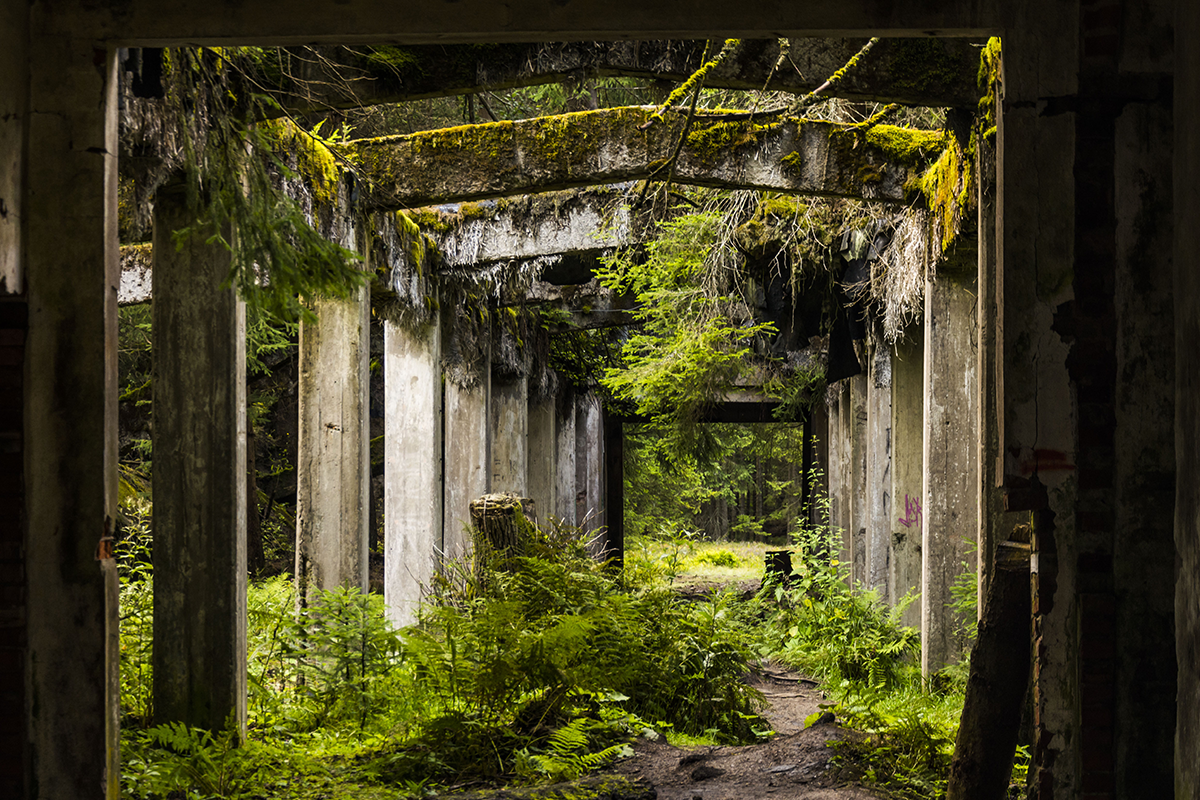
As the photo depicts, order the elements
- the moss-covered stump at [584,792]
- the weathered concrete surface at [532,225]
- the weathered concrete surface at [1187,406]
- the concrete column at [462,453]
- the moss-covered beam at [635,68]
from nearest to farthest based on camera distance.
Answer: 1. the weathered concrete surface at [1187,406]
2. the moss-covered stump at [584,792]
3. the moss-covered beam at [635,68]
4. the weathered concrete surface at [532,225]
5. the concrete column at [462,453]

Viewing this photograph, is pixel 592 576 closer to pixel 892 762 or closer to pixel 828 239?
pixel 892 762

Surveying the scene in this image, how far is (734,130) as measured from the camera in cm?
855

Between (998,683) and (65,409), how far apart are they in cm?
389

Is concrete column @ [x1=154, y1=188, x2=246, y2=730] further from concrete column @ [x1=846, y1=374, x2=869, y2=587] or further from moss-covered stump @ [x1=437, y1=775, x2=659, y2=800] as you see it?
Answer: concrete column @ [x1=846, y1=374, x2=869, y2=587]

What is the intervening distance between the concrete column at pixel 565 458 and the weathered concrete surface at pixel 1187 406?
15.5 m

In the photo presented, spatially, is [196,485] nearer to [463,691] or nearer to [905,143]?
[463,691]

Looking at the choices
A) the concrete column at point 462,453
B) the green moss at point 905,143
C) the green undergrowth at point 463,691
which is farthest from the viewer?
the concrete column at point 462,453

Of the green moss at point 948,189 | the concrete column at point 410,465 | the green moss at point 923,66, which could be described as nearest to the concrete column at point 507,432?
the concrete column at point 410,465

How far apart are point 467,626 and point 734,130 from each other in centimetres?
453

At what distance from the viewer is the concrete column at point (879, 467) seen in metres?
12.7

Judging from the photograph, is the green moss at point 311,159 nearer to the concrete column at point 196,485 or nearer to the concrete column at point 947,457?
the concrete column at point 196,485

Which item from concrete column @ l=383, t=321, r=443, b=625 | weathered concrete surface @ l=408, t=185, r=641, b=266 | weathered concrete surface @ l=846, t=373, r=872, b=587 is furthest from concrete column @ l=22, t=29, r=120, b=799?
weathered concrete surface @ l=846, t=373, r=872, b=587

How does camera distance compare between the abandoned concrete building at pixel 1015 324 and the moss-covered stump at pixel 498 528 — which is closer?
the abandoned concrete building at pixel 1015 324

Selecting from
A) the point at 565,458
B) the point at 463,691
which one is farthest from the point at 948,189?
the point at 565,458
